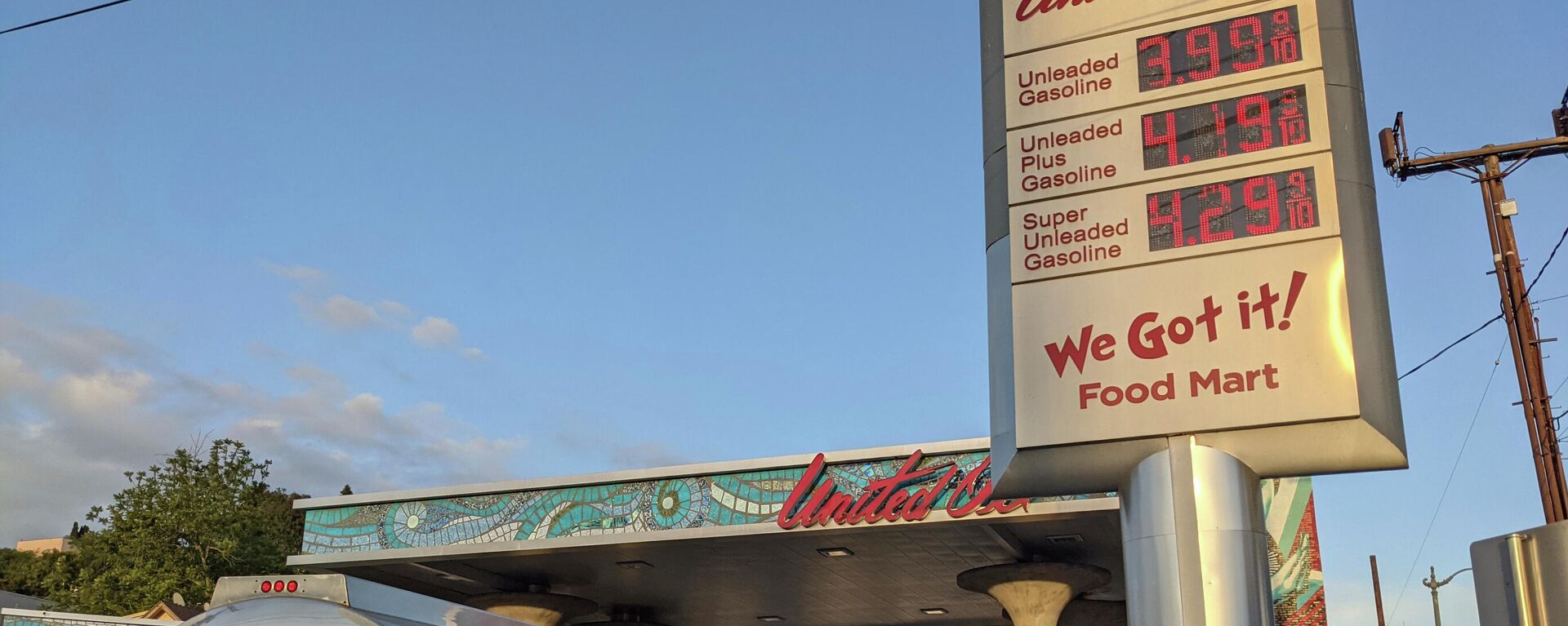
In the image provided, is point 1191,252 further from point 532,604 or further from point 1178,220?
point 532,604

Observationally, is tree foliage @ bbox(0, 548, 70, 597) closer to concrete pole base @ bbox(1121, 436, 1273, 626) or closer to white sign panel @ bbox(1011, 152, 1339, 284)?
white sign panel @ bbox(1011, 152, 1339, 284)

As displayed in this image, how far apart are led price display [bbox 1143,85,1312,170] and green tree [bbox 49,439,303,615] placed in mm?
41715

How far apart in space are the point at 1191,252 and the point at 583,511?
18992 mm

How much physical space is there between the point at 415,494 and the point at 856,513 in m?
10.1

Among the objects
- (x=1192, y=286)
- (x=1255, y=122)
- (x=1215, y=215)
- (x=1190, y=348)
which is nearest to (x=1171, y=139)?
(x=1255, y=122)

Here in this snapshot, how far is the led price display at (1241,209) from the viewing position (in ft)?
34.8

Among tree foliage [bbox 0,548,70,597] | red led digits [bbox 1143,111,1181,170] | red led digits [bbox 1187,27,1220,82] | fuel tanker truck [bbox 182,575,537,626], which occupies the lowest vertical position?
fuel tanker truck [bbox 182,575,537,626]

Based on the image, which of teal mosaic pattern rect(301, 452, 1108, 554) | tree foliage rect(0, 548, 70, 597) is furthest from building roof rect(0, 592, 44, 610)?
teal mosaic pattern rect(301, 452, 1108, 554)

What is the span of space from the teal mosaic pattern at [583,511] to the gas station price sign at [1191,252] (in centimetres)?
1316

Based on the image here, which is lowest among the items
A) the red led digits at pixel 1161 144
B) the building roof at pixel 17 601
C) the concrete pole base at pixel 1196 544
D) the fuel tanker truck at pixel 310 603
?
the fuel tanker truck at pixel 310 603

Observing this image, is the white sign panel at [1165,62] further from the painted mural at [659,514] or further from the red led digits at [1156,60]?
the painted mural at [659,514]

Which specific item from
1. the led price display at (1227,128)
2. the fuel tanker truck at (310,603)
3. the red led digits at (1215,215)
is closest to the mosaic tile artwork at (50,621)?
the fuel tanker truck at (310,603)

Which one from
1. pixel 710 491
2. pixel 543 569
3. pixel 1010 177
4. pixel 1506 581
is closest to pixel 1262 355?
pixel 1010 177

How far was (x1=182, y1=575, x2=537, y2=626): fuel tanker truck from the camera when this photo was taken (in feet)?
28.3
